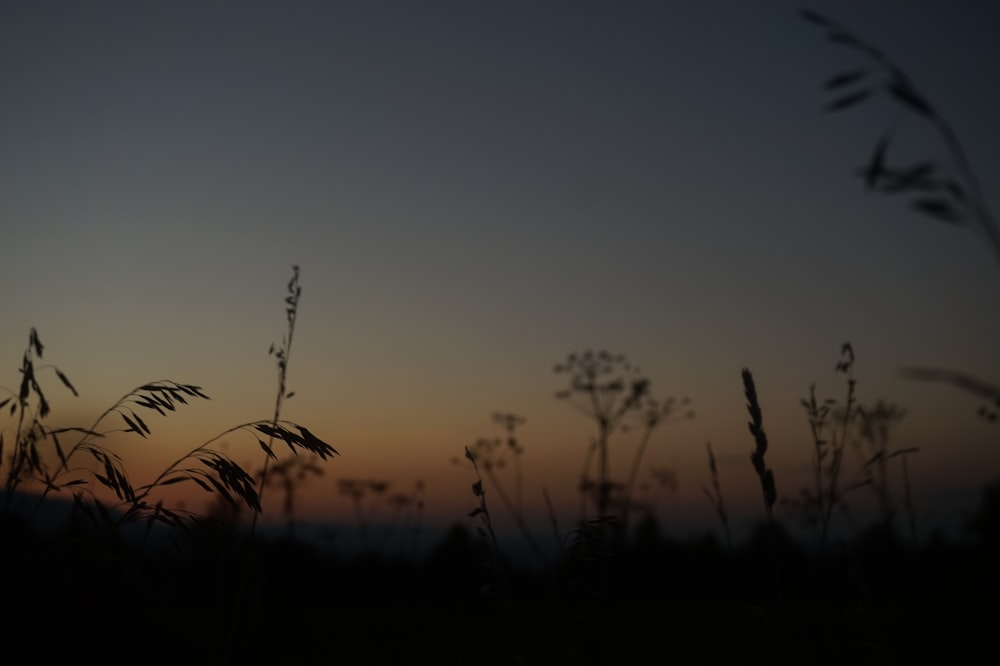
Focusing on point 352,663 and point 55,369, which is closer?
point 55,369

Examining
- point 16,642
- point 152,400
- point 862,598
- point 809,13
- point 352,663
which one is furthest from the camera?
point 352,663

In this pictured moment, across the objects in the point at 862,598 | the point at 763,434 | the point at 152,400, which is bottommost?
the point at 862,598

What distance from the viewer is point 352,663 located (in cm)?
656

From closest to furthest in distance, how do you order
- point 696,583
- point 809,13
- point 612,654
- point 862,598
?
point 809,13 → point 862,598 → point 612,654 → point 696,583

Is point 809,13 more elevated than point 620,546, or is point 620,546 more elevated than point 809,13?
point 809,13

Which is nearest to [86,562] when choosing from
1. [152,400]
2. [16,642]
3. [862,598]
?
[16,642]

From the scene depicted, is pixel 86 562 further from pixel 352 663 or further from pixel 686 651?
pixel 686 651

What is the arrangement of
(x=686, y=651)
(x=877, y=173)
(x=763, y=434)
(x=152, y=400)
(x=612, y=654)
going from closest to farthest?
1. (x=877, y=173)
2. (x=763, y=434)
3. (x=152, y=400)
4. (x=612, y=654)
5. (x=686, y=651)

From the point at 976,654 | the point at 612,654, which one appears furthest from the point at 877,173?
the point at 976,654

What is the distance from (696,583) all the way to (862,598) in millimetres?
9067

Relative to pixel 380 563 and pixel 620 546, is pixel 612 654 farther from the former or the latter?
pixel 380 563

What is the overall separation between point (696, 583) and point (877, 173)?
11.4m

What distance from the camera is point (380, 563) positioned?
11.6 meters

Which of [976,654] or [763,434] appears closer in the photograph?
[763,434]
